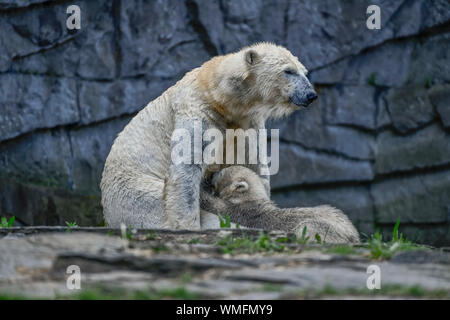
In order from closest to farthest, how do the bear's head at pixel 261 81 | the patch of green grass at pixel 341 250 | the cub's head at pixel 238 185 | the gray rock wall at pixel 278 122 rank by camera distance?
the patch of green grass at pixel 341 250, the bear's head at pixel 261 81, the cub's head at pixel 238 185, the gray rock wall at pixel 278 122

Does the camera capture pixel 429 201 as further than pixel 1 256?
Yes

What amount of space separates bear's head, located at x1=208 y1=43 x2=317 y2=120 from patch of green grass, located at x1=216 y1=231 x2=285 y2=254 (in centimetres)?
178

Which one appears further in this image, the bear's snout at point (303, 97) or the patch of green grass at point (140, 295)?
the bear's snout at point (303, 97)

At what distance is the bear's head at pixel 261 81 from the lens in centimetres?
512

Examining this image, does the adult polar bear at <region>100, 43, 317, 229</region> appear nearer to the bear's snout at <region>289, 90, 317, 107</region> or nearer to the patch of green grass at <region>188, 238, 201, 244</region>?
the bear's snout at <region>289, 90, 317, 107</region>

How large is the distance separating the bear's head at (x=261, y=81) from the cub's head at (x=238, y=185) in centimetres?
52

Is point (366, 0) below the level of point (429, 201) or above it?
above

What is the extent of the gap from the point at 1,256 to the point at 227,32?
5.93 meters

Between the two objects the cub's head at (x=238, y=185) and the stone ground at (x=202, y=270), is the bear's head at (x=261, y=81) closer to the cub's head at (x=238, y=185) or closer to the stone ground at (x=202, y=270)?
the cub's head at (x=238, y=185)

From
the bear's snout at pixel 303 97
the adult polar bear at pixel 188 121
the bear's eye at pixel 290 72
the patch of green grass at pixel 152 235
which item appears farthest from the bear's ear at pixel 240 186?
the patch of green grass at pixel 152 235
